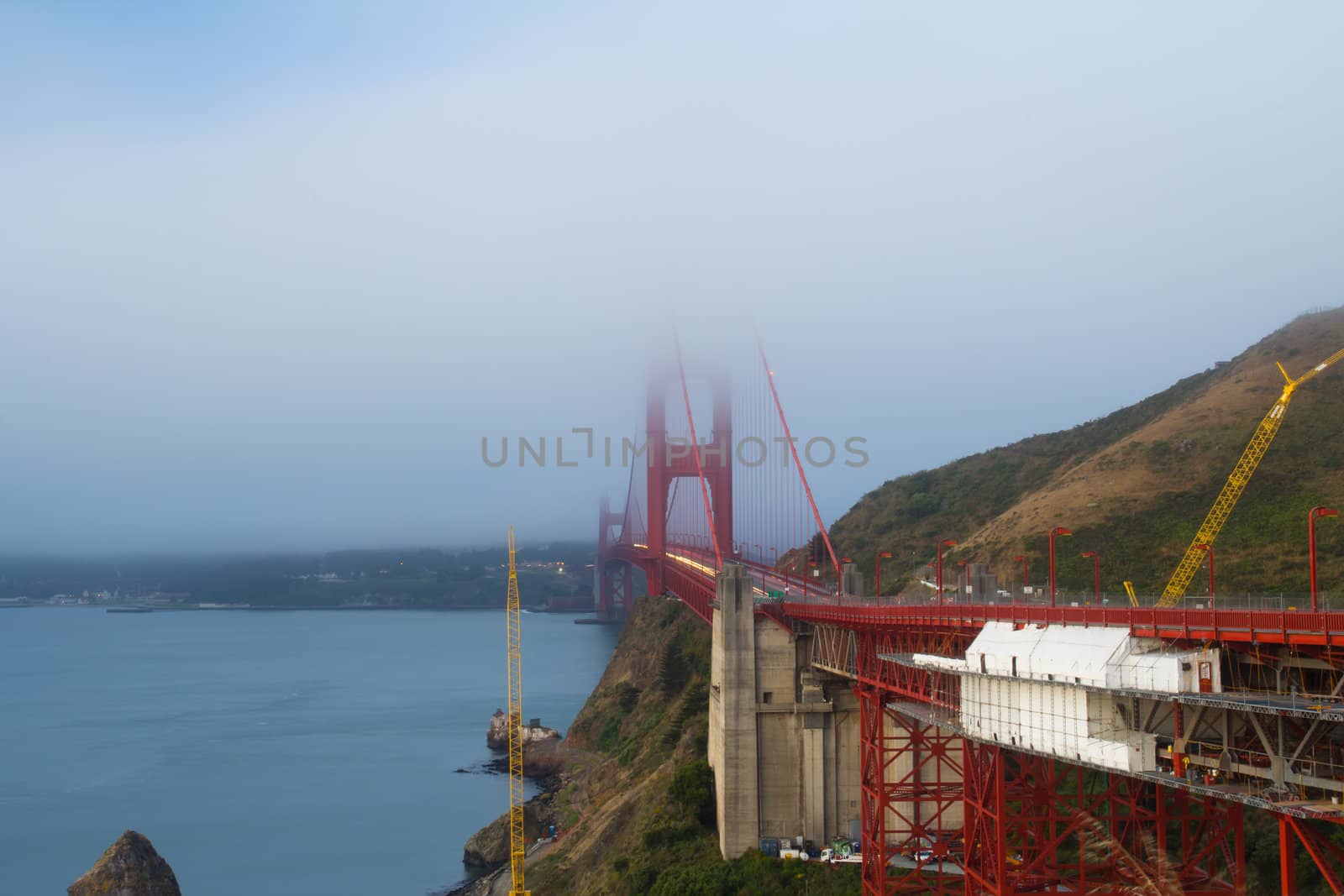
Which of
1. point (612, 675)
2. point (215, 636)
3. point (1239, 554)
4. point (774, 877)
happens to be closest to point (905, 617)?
point (774, 877)

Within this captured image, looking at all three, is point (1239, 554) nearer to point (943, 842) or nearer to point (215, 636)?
point (943, 842)

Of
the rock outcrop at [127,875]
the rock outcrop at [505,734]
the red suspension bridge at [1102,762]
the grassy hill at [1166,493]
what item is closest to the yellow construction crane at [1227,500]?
the grassy hill at [1166,493]

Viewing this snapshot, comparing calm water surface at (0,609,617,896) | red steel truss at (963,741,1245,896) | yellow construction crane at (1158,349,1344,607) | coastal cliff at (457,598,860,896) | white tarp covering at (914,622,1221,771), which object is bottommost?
calm water surface at (0,609,617,896)

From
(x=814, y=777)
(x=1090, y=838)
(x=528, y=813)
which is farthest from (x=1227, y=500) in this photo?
(x=528, y=813)

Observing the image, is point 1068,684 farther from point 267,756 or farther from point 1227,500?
point 267,756

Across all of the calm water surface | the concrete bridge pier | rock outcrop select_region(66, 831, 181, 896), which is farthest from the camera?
the calm water surface

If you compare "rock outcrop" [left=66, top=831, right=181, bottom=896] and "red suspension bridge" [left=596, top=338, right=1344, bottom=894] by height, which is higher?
"red suspension bridge" [left=596, top=338, right=1344, bottom=894]

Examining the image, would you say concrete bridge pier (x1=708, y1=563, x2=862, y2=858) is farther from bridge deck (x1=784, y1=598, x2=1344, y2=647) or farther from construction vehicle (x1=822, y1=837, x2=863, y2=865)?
bridge deck (x1=784, y1=598, x2=1344, y2=647)

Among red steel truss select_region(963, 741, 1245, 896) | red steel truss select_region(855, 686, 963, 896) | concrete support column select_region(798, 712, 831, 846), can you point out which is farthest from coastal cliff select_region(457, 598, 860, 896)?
red steel truss select_region(963, 741, 1245, 896)
